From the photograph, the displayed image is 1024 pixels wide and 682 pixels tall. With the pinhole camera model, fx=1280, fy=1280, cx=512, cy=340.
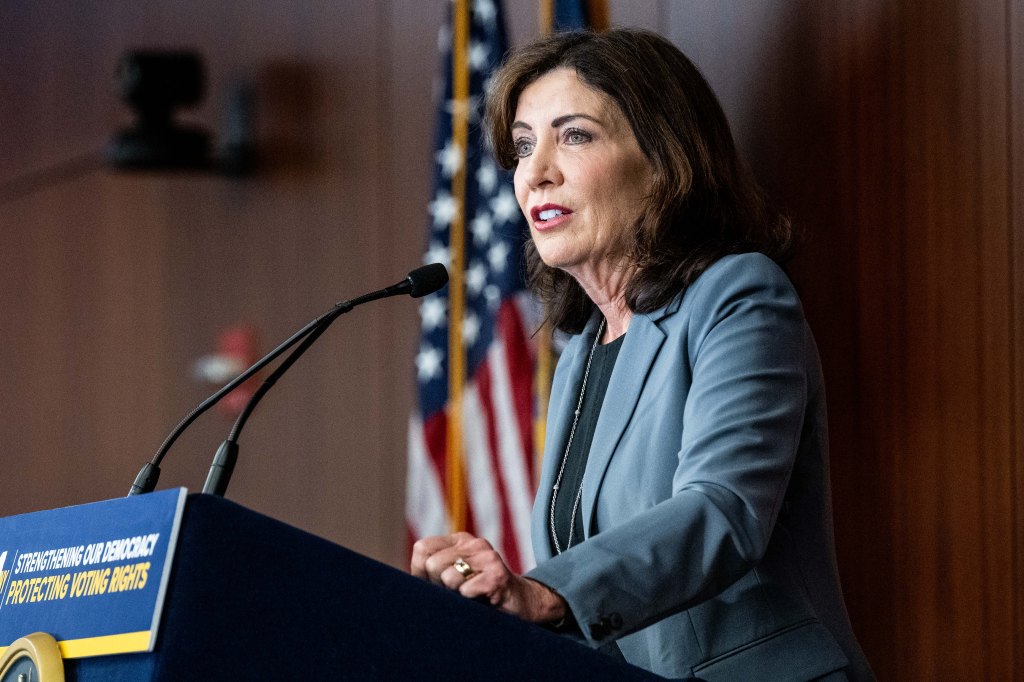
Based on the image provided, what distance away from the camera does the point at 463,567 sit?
1309 mm

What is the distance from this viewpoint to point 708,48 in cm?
290

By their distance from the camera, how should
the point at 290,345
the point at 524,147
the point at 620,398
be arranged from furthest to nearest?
the point at 524,147 < the point at 620,398 < the point at 290,345

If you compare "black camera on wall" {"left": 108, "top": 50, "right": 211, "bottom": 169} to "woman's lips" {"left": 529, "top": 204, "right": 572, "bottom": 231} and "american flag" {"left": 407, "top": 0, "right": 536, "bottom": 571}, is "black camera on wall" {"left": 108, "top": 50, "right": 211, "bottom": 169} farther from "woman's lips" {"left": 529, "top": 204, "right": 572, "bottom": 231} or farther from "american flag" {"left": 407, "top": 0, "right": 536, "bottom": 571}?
"woman's lips" {"left": 529, "top": 204, "right": 572, "bottom": 231}

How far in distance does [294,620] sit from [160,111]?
4102 mm

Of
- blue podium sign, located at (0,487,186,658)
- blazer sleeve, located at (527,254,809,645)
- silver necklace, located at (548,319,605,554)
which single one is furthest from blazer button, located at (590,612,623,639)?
silver necklace, located at (548,319,605,554)

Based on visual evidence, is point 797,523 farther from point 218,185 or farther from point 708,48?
point 218,185

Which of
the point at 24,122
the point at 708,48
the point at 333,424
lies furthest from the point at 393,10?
the point at 24,122

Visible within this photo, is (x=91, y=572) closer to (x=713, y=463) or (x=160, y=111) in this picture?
(x=713, y=463)

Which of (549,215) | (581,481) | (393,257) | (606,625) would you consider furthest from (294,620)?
(393,257)

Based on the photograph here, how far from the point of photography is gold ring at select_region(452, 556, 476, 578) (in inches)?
51.3

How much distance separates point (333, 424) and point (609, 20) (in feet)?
5.79

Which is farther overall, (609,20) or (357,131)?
(357,131)

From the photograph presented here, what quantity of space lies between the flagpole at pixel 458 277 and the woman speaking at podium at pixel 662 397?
76cm

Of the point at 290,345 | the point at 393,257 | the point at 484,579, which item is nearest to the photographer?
the point at 484,579
